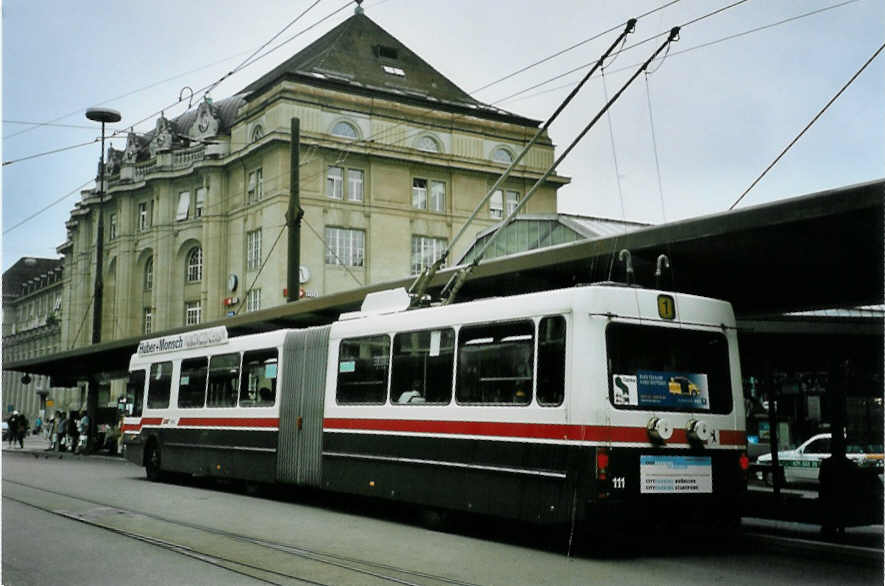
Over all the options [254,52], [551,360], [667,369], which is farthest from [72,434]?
[667,369]

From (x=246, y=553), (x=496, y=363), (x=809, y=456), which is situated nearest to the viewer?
(x=246, y=553)

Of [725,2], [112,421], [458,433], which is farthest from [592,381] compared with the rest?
[112,421]

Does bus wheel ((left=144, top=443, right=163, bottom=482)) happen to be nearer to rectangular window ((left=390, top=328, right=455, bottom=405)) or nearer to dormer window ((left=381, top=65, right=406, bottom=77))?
rectangular window ((left=390, top=328, right=455, bottom=405))

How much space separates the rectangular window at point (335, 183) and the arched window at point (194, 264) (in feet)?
40.0

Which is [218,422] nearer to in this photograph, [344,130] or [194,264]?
[344,130]

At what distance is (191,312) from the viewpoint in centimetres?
6022

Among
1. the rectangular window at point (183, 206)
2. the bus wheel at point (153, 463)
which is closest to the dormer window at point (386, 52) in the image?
the rectangular window at point (183, 206)

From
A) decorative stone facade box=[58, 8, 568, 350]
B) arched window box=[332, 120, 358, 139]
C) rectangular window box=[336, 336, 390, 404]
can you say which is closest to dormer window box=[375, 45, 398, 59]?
decorative stone facade box=[58, 8, 568, 350]

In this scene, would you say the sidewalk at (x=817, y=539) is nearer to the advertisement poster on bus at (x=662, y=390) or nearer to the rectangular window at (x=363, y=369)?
the advertisement poster on bus at (x=662, y=390)

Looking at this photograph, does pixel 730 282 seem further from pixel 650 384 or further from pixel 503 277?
pixel 650 384

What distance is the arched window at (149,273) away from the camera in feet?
211

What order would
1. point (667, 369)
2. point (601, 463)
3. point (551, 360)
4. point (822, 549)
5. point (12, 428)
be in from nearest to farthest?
1. point (601, 463)
2. point (551, 360)
3. point (667, 369)
4. point (822, 549)
5. point (12, 428)

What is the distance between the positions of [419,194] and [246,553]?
45.5m

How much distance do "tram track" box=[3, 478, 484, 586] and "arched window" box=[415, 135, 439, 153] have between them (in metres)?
41.7
